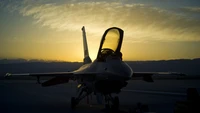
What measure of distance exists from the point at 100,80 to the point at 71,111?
9.33 ft

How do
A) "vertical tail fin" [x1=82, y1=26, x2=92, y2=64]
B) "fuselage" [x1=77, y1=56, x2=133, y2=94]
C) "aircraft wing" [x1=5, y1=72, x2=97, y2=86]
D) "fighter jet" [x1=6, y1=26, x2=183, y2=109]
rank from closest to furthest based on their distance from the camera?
"fuselage" [x1=77, y1=56, x2=133, y2=94] < "fighter jet" [x1=6, y1=26, x2=183, y2=109] < "aircraft wing" [x1=5, y1=72, x2=97, y2=86] < "vertical tail fin" [x1=82, y1=26, x2=92, y2=64]

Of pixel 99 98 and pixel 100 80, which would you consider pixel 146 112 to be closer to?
pixel 100 80

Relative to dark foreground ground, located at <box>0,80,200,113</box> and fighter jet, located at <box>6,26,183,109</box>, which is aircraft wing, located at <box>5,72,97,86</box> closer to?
fighter jet, located at <box>6,26,183,109</box>

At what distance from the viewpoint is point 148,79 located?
53.3ft

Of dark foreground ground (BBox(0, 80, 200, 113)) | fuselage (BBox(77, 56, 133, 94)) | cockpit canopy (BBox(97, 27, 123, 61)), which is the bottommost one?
dark foreground ground (BBox(0, 80, 200, 113))

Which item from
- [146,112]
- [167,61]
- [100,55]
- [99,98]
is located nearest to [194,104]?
[146,112]

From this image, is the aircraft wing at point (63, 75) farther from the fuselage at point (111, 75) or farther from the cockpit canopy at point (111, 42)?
the cockpit canopy at point (111, 42)

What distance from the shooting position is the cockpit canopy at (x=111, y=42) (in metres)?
12.7

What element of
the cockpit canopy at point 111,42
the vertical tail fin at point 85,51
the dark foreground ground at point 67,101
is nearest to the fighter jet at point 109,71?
the cockpit canopy at point 111,42

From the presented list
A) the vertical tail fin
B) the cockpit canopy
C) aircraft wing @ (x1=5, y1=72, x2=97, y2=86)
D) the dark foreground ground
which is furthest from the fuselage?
the vertical tail fin

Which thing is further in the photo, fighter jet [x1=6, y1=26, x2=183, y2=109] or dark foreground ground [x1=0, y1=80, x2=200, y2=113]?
dark foreground ground [x1=0, y1=80, x2=200, y2=113]

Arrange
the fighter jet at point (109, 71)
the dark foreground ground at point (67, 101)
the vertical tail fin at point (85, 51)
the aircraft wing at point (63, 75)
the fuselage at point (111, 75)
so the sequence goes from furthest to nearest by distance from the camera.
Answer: the vertical tail fin at point (85, 51) < the dark foreground ground at point (67, 101) < the aircraft wing at point (63, 75) < the fighter jet at point (109, 71) < the fuselage at point (111, 75)

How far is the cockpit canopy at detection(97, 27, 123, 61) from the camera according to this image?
501 inches

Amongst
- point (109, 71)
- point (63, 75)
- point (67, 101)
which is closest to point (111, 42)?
point (109, 71)
